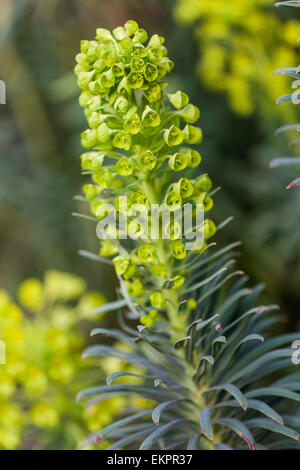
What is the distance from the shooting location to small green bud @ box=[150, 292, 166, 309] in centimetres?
69

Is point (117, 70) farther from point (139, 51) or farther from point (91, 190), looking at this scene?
point (91, 190)

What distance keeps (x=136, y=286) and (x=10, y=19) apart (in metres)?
1.35

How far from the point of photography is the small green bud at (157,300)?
69cm

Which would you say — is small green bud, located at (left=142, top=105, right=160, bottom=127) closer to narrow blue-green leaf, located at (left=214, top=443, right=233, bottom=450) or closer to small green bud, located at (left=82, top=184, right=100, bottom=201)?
small green bud, located at (left=82, top=184, right=100, bottom=201)

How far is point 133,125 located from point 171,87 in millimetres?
1013

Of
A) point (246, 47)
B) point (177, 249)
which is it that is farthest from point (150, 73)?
point (246, 47)

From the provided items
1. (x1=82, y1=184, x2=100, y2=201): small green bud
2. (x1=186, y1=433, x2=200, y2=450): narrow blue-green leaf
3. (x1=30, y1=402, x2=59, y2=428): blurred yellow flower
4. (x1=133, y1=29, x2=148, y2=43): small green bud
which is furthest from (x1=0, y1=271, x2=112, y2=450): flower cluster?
(x1=133, y1=29, x2=148, y2=43): small green bud

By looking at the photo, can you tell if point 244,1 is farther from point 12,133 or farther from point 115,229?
point 12,133

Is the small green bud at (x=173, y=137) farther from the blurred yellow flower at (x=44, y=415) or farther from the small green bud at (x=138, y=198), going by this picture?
the blurred yellow flower at (x=44, y=415)

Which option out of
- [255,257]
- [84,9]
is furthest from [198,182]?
[84,9]

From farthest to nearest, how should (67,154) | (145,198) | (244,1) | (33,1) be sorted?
(67,154) < (33,1) < (244,1) < (145,198)

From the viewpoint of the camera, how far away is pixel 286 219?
1480mm
